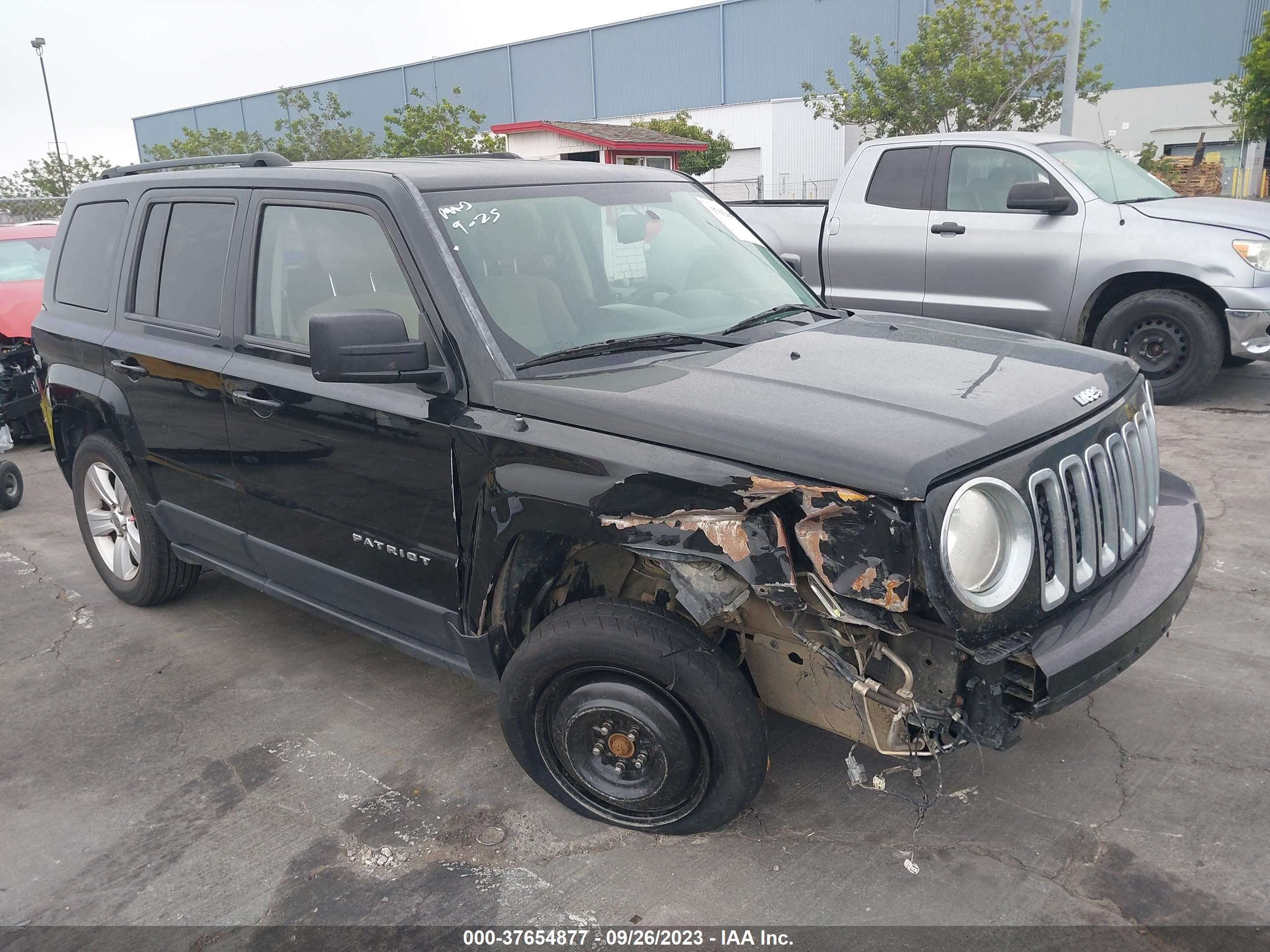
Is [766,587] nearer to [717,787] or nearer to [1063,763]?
[717,787]

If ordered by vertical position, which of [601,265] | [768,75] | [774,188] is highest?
[768,75]

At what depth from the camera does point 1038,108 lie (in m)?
25.9

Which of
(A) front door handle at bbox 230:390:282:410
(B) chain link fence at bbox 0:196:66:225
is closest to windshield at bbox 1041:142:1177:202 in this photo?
(A) front door handle at bbox 230:390:282:410

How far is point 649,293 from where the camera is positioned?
138 inches

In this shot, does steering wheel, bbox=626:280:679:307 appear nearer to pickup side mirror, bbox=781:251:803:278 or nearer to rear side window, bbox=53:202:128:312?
pickup side mirror, bbox=781:251:803:278

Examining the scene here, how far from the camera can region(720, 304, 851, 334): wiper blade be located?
3.49 meters

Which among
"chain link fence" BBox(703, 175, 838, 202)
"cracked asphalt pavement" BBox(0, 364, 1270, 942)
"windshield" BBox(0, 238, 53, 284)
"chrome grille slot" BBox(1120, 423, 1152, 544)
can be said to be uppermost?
"chain link fence" BBox(703, 175, 838, 202)

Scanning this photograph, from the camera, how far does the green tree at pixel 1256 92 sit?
1001 inches

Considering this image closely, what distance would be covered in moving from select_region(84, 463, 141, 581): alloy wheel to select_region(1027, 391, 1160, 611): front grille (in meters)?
3.95

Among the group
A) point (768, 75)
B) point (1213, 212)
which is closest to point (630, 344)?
point (1213, 212)

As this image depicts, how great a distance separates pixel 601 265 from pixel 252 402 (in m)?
1.35

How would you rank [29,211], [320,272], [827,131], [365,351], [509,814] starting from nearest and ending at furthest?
[365,351] → [509,814] → [320,272] → [29,211] → [827,131]

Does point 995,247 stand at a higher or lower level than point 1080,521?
higher

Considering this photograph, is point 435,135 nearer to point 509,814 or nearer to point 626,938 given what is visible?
point 509,814
